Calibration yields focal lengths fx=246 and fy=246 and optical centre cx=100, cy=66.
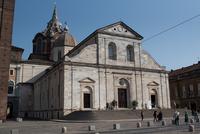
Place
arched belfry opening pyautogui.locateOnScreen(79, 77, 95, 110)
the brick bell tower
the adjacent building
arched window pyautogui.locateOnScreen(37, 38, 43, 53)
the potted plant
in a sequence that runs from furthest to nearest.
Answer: arched window pyautogui.locateOnScreen(37, 38, 43, 53) < the adjacent building < the potted plant < arched belfry opening pyautogui.locateOnScreen(79, 77, 95, 110) < the brick bell tower

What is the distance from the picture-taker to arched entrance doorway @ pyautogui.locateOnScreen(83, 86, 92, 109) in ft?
116

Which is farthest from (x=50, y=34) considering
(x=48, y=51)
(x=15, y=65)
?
(x=15, y=65)

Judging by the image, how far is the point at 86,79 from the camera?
117ft

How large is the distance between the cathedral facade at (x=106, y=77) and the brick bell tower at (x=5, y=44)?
10.0 m

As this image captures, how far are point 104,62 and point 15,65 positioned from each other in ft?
83.5

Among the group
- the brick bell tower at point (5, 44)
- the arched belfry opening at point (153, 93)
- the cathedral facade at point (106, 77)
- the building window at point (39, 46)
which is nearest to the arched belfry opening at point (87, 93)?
the cathedral facade at point (106, 77)

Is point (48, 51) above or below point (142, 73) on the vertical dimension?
above

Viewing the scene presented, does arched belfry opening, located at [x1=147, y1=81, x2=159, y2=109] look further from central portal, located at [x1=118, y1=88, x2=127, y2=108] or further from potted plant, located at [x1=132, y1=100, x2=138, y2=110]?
central portal, located at [x1=118, y1=88, x2=127, y2=108]

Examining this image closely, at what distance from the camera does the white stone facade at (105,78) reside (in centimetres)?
3453

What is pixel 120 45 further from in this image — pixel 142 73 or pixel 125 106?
pixel 125 106

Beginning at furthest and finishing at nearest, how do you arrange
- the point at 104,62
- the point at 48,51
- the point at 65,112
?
the point at 48,51 → the point at 104,62 → the point at 65,112

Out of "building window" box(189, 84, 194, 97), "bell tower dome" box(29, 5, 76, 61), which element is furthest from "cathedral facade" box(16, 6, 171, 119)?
"bell tower dome" box(29, 5, 76, 61)

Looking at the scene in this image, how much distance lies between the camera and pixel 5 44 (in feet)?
83.5

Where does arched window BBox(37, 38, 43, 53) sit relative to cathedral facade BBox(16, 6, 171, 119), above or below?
above
